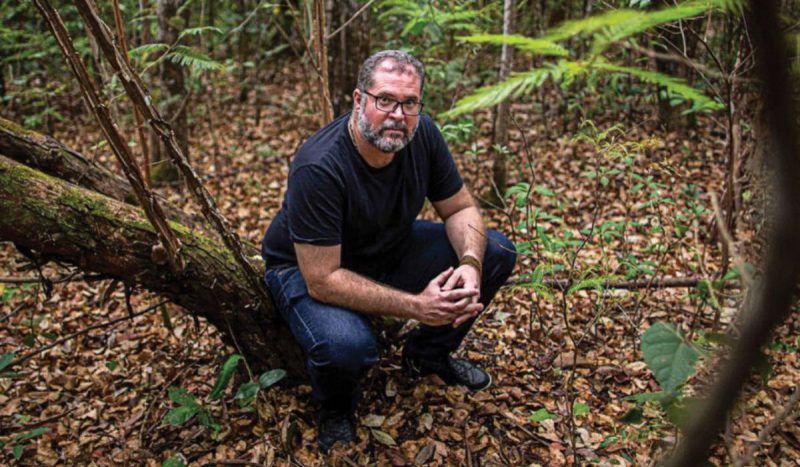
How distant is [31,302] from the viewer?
384cm

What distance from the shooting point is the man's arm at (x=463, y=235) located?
8.82 feet

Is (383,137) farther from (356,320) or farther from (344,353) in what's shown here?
(344,353)

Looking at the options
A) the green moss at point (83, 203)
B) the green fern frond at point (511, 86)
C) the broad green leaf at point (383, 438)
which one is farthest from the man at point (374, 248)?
the green fern frond at point (511, 86)

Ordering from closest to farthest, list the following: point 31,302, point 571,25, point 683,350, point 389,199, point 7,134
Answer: point 571,25 → point 683,350 → point 7,134 → point 389,199 → point 31,302

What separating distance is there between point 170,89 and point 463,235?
13.1 feet

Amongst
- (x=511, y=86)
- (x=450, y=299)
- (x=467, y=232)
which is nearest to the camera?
(x=511, y=86)

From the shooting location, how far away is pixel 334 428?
8.73 ft

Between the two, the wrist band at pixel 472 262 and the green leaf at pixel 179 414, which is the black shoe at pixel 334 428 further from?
the wrist band at pixel 472 262

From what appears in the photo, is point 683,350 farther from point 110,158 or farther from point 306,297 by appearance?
point 110,158

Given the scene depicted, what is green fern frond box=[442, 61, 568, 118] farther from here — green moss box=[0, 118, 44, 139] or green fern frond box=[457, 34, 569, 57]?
green moss box=[0, 118, 44, 139]

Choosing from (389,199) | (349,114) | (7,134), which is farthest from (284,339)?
(7,134)

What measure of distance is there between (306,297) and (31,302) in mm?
2412

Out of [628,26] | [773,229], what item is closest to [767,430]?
[773,229]

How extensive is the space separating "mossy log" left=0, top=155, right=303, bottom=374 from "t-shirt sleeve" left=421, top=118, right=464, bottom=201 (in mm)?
1062
